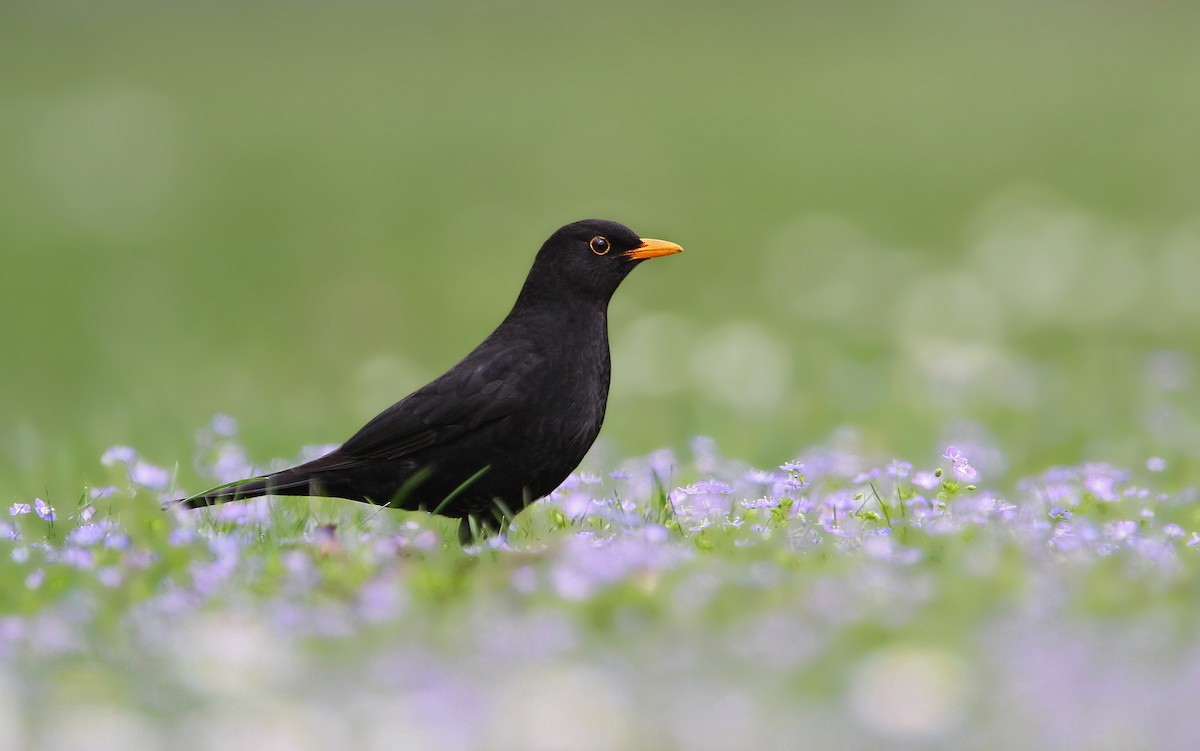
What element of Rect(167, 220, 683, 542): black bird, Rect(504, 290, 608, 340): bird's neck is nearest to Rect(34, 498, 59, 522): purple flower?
Rect(167, 220, 683, 542): black bird

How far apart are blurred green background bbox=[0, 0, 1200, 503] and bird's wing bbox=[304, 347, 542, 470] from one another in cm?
163

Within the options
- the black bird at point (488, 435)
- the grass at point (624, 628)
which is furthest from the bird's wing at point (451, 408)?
the grass at point (624, 628)

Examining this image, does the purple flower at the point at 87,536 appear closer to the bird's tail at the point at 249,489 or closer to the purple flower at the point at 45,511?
the purple flower at the point at 45,511

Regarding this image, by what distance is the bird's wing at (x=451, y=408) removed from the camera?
578cm

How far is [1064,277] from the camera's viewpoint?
12734 millimetres

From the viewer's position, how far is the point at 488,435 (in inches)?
227

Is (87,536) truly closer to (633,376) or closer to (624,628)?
(624,628)

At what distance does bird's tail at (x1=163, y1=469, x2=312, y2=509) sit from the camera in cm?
574

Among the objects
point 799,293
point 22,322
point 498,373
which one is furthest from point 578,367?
point 22,322

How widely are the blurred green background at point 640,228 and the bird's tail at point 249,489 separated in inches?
49.3

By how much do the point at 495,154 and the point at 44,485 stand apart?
33.7 feet

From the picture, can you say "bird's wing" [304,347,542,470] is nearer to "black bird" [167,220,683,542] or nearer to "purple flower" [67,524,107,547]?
"black bird" [167,220,683,542]

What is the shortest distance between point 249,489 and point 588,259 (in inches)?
65.4

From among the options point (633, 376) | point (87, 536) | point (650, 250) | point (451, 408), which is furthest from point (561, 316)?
point (633, 376)
